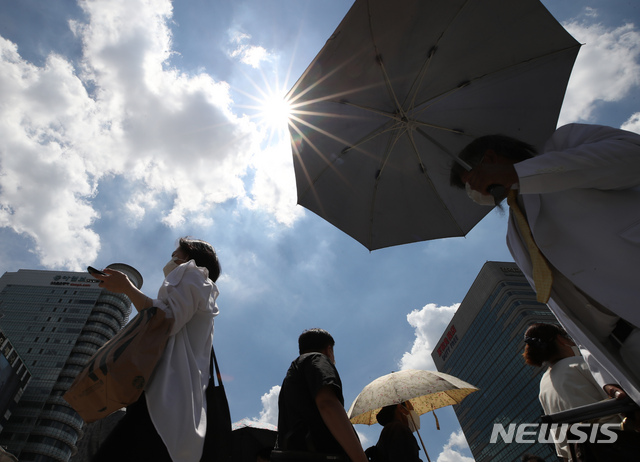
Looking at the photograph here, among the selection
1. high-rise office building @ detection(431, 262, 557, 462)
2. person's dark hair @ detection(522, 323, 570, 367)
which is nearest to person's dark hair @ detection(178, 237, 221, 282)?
person's dark hair @ detection(522, 323, 570, 367)

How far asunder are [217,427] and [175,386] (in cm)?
33

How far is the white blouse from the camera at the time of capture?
1.48 meters

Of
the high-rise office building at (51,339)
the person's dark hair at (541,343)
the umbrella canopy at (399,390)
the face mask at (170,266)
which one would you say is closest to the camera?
the face mask at (170,266)

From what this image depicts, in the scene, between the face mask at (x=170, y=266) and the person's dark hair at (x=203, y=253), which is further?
the person's dark hair at (x=203, y=253)

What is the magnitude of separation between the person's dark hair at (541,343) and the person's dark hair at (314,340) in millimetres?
1620

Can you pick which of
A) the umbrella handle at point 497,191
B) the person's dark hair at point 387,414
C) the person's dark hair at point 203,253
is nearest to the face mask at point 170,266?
the person's dark hair at point 203,253

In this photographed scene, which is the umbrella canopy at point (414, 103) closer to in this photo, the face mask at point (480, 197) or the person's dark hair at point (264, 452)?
the face mask at point (480, 197)

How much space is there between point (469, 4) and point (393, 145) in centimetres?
136

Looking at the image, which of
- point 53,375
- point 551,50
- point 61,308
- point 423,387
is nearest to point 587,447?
point 423,387

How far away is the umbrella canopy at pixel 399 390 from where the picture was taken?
12.2 feet

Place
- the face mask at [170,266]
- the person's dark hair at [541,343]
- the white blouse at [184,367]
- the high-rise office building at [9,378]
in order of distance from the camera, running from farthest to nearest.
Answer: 1. the high-rise office building at [9,378]
2. the person's dark hair at [541,343]
3. the face mask at [170,266]
4. the white blouse at [184,367]

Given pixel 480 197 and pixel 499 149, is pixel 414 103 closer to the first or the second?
pixel 499 149

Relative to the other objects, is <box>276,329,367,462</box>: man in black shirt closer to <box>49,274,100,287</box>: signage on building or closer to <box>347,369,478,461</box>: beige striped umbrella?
<box>347,369,478,461</box>: beige striped umbrella

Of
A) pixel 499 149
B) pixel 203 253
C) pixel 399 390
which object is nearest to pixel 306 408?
pixel 203 253
